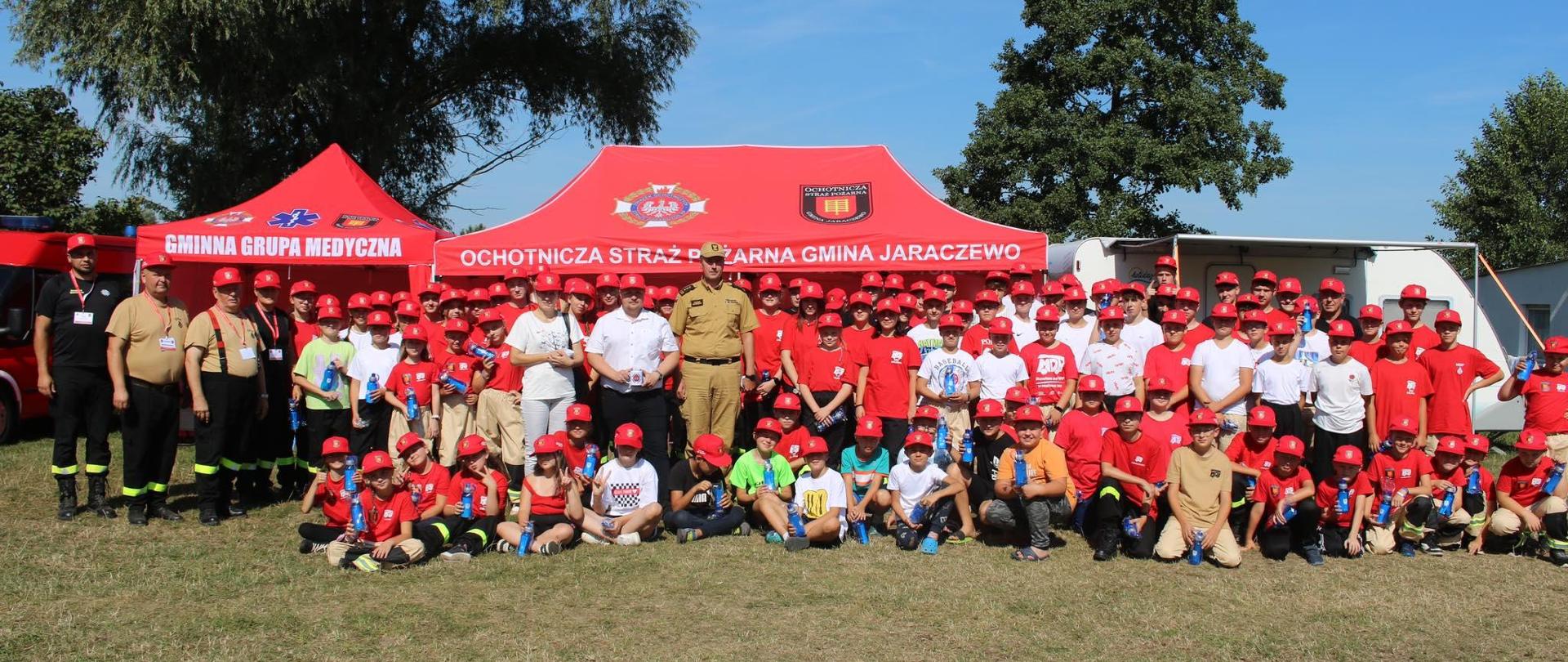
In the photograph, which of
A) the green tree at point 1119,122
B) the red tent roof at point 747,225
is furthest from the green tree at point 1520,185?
the red tent roof at point 747,225

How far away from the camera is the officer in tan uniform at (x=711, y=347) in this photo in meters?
7.68

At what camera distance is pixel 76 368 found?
7.27 metres

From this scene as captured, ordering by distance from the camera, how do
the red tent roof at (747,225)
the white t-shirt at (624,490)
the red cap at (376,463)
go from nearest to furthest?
the red cap at (376,463) → the white t-shirt at (624,490) → the red tent roof at (747,225)

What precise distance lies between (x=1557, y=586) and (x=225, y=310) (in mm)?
8234

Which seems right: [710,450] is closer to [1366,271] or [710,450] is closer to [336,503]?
[336,503]

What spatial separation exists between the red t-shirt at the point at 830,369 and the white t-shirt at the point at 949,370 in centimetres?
48

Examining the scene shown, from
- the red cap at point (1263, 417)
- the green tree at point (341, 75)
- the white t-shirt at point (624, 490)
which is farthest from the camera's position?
the green tree at point (341, 75)

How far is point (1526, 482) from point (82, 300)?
9.31m

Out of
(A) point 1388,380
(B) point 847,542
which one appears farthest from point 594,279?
(A) point 1388,380

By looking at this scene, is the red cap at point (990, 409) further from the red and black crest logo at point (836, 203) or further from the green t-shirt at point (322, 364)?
the green t-shirt at point (322, 364)

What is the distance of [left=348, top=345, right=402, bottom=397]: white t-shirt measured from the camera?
760 centimetres

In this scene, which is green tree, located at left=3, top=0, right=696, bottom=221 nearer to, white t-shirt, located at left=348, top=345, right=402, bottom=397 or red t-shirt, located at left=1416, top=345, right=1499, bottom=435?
white t-shirt, located at left=348, top=345, right=402, bottom=397

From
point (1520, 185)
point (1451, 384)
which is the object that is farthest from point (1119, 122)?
point (1451, 384)

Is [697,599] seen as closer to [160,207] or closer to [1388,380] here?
[1388,380]
